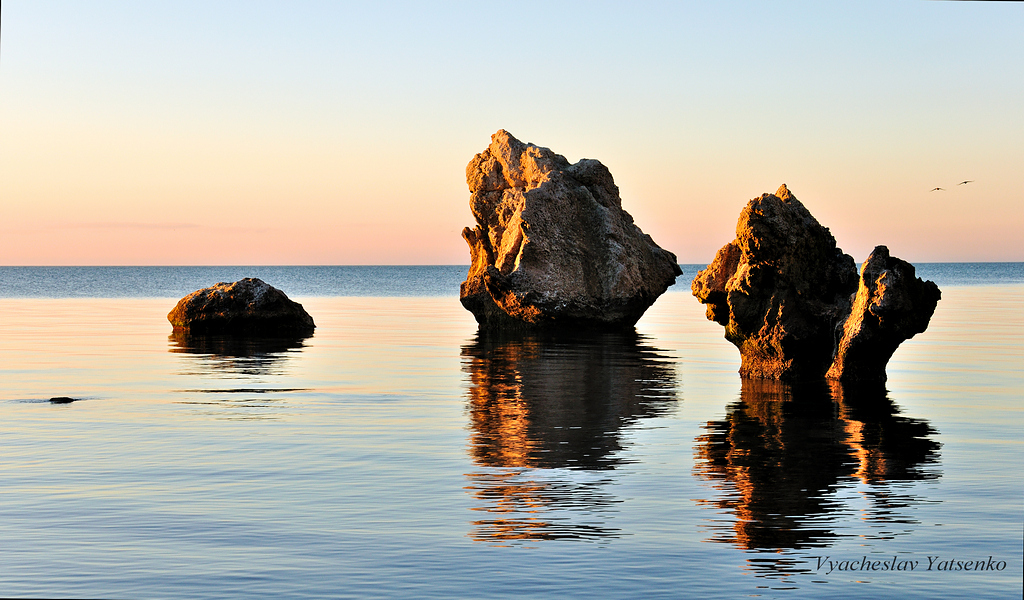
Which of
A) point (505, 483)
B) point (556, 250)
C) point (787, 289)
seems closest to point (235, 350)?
point (556, 250)

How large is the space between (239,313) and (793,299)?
2342 centimetres

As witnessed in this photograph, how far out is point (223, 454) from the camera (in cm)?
1600

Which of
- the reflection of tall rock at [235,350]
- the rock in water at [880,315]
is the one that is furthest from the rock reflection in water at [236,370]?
the rock in water at [880,315]

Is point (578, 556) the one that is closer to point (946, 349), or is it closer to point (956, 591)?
point (956, 591)

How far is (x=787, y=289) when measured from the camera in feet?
86.4

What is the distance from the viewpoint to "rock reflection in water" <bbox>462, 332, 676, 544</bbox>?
1202 cm

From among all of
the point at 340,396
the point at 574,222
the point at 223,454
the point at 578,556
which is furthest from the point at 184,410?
the point at 574,222

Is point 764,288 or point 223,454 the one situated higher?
point 764,288

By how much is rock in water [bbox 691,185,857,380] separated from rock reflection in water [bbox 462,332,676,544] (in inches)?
104

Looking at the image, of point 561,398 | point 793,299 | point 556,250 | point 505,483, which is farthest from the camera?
point 556,250

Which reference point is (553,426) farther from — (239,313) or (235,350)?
(239,313)

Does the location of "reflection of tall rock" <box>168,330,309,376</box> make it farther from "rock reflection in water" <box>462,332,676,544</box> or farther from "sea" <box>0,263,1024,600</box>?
"rock reflection in water" <box>462,332,676,544</box>

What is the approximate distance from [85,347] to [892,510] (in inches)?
1144

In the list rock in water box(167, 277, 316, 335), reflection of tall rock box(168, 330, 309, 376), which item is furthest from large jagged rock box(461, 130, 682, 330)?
reflection of tall rock box(168, 330, 309, 376)
